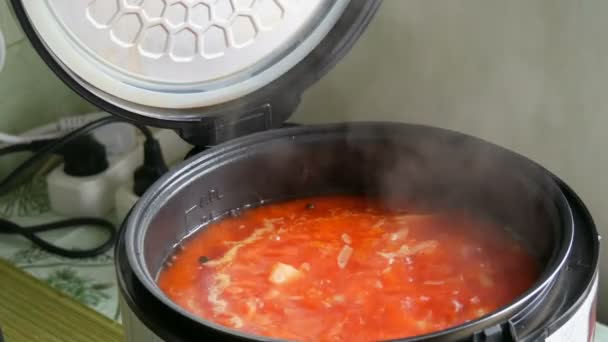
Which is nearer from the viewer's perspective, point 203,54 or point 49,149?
point 203,54

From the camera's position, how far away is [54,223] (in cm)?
149

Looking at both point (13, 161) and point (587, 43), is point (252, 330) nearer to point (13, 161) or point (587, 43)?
point (587, 43)

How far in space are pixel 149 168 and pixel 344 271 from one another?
21.2 inches

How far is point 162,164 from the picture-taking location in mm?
1466

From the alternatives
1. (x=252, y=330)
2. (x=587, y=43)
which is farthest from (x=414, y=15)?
(x=252, y=330)

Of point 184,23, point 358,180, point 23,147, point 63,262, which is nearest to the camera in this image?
point 184,23

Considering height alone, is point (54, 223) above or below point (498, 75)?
below

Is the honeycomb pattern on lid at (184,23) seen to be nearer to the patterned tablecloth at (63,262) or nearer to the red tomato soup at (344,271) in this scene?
the red tomato soup at (344,271)

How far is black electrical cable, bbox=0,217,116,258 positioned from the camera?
56.0 inches

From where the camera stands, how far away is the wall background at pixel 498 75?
1.17 meters

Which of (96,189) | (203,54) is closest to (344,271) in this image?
(203,54)

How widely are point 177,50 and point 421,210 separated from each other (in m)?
0.45

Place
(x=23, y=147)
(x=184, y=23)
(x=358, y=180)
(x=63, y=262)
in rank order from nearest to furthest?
(x=184, y=23), (x=358, y=180), (x=63, y=262), (x=23, y=147)

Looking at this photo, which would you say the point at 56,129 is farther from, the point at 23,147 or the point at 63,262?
the point at 63,262
